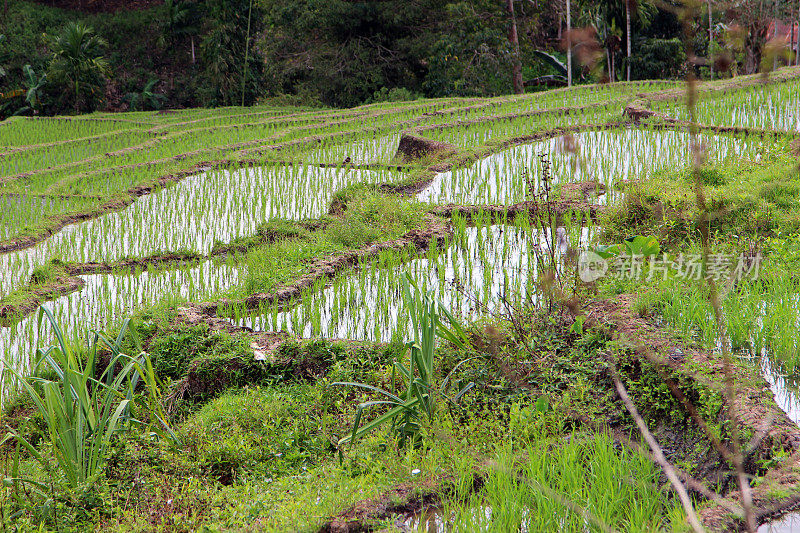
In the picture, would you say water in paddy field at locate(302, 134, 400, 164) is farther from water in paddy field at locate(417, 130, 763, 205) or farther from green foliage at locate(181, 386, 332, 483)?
green foliage at locate(181, 386, 332, 483)

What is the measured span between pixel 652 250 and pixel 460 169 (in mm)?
3875

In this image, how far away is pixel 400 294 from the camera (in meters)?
4.14

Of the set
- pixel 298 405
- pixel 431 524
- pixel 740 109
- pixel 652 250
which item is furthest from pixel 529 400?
pixel 740 109

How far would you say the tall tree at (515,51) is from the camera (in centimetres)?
1573

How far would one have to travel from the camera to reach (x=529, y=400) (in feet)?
8.92

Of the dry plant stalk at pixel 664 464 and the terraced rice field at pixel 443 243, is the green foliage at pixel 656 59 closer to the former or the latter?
the terraced rice field at pixel 443 243

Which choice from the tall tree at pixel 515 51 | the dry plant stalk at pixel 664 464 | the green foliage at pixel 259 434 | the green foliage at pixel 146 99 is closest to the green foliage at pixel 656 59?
the tall tree at pixel 515 51

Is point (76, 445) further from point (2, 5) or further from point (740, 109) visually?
point (2, 5)

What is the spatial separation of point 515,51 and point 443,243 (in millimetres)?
11836

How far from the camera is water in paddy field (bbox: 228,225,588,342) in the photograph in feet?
12.1

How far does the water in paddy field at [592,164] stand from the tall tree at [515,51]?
8107 mm

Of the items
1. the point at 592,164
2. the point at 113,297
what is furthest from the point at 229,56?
the point at 113,297

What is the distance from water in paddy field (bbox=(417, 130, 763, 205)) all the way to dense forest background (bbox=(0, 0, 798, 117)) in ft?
20.8

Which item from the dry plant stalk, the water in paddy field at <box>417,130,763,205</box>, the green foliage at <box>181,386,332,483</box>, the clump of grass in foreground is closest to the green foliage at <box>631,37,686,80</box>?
the water in paddy field at <box>417,130,763,205</box>
